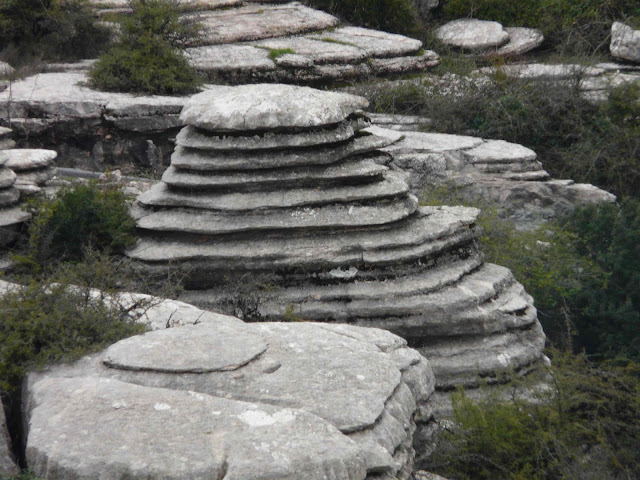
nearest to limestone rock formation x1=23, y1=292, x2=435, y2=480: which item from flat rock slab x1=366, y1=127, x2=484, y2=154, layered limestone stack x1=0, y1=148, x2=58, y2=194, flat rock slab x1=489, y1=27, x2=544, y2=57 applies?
layered limestone stack x1=0, y1=148, x2=58, y2=194

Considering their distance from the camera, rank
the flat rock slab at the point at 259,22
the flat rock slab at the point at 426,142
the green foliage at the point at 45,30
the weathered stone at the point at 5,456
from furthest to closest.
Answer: the flat rock slab at the point at 259,22 → the green foliage at the point at 45,30 → the flat rock slab at the point at 426,142 → the weathered stone at the point at 5,456

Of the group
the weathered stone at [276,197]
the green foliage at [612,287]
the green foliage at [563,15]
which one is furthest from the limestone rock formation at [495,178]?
the green foliage at [563,15]

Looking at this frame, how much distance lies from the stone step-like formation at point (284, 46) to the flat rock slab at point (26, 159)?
17.0 feet

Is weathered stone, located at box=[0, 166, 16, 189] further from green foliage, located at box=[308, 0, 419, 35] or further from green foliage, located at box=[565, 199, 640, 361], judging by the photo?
green foliage, located at box=[308, 0, 419, 35]

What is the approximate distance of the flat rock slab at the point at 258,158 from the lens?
6.32m

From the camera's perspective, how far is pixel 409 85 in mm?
13047

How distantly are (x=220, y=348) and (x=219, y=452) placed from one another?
2.83 feet

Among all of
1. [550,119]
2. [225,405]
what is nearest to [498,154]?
[550,119]

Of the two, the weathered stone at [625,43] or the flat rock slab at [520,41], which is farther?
the flat rock slab at [520,41]

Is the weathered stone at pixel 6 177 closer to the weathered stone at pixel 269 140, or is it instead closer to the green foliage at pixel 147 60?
the weathered stone at pixel 269 140

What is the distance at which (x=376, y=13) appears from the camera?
15.5 metres

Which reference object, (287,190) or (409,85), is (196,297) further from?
(409,85)

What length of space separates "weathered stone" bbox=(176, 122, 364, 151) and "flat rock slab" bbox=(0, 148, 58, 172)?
1512 mm

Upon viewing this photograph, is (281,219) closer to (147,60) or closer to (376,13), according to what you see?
(147,60)
